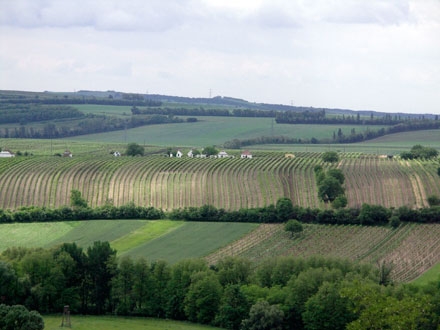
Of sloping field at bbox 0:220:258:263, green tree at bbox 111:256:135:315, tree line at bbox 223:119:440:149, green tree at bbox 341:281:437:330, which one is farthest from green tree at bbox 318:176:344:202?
tree line at bbox 223:119:440:149

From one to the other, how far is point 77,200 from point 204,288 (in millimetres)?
38324

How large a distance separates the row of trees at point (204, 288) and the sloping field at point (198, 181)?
31.0 meters

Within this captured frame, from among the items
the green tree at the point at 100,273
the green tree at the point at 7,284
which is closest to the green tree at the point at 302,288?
the green tree at the point at 100,273

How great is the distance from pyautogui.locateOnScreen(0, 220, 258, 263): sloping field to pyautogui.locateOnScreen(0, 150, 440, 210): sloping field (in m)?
7.99

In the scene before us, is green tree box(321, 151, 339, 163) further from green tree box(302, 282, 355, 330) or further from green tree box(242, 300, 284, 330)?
green tree box(242, 300, 284, 330)

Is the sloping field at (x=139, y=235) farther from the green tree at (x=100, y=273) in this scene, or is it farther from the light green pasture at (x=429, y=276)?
the light green pasture at (x=429, y=276)

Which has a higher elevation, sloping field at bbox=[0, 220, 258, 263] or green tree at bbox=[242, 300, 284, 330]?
sloping field at bbox=[0, 220, 258, 263]

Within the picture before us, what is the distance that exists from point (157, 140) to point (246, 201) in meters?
87.1

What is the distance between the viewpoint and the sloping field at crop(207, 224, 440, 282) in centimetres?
7150

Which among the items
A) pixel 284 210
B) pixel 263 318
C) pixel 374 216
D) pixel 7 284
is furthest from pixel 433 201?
pixel 7 284

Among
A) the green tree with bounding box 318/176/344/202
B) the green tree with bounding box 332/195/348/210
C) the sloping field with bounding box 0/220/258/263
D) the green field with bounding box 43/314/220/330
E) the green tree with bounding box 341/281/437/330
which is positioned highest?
the green tree with bounding box 318/176/344/202

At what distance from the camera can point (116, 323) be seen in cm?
5738

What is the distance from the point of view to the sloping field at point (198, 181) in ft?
316

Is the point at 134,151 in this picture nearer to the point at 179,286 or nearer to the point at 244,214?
the point at 244,214
